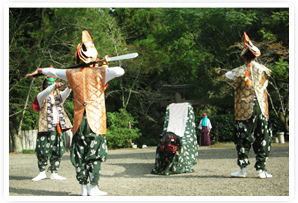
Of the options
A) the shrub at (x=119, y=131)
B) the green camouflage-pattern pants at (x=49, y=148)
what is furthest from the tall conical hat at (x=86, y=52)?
the shrub at (x=119, y=131)

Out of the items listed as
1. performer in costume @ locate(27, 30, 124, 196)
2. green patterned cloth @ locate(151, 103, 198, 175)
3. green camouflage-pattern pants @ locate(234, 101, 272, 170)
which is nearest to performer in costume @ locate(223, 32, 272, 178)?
green camouflage-pattern pants @ locate(234, 101, 272, 170)

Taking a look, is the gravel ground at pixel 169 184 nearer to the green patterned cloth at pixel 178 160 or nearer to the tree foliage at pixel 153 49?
the green patterned cloth at pixel 178 160

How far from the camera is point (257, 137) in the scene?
20.3 feet

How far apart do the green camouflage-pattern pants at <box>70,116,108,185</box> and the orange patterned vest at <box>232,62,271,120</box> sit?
2.72 meters

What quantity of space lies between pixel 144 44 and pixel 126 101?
3202 mm

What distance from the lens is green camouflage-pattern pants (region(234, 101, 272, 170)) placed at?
612cm

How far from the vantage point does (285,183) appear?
18.3 ft

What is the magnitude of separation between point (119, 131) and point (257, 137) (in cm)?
1087

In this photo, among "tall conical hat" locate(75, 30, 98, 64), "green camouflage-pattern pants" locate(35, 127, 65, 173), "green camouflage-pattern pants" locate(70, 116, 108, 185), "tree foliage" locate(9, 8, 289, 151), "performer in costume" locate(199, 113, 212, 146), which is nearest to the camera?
"green camouflage-pattern pants" locate(70, 116, 108, 185)

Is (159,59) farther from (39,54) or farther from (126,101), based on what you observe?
(39,54)

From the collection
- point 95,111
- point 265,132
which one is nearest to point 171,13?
point 265,132

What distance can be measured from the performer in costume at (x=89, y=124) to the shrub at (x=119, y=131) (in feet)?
37.0

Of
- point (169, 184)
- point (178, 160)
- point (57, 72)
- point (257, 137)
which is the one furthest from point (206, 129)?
point (57, 72)

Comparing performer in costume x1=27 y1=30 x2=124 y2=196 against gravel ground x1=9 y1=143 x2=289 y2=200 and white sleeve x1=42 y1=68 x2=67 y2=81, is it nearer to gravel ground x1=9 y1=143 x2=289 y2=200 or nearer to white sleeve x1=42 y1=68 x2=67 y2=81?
white sleeve x1=42 y1=68 x2=67 y2=81
